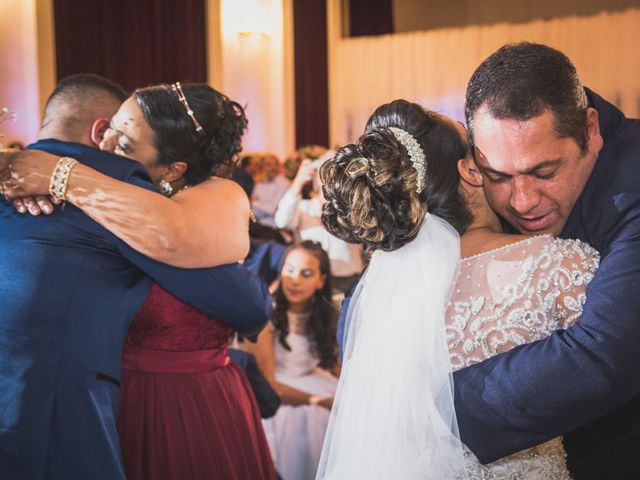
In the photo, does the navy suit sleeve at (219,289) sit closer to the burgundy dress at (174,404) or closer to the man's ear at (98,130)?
the burgundy dress at (174,404)

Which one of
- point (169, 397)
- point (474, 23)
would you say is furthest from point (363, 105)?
point (169, 397)

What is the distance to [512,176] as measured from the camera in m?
1.52

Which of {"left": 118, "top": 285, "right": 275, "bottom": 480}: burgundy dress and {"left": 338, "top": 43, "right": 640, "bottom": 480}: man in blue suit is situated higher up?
{"left": 338, "top": 43, "right": 640, "bottom": 480}: man in blue suit

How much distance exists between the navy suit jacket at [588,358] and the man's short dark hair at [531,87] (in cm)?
12

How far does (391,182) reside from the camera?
141cm

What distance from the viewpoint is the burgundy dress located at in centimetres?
201

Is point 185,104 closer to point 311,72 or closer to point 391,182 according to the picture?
point 391,182

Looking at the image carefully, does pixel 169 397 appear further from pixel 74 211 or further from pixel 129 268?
pixel 74 211

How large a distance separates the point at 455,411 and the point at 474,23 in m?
8.82

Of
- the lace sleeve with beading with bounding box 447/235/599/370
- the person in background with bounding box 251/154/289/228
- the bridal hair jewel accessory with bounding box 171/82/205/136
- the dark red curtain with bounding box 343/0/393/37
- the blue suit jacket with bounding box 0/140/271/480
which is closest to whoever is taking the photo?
the lace sleeve with beading with bounding box 447/235/599/370

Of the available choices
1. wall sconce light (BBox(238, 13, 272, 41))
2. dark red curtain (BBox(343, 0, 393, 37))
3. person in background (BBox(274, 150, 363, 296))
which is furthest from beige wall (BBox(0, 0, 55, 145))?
dark red curtain (BBox(343, 0, 393, 37))

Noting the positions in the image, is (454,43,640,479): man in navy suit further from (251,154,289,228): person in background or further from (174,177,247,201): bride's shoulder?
(251,154,289,228): person in background

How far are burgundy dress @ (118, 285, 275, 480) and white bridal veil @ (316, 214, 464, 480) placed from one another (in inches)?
22.6

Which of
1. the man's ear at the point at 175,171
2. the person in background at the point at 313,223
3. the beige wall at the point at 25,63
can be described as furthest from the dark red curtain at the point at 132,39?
the man's ear at the point at 175,171
